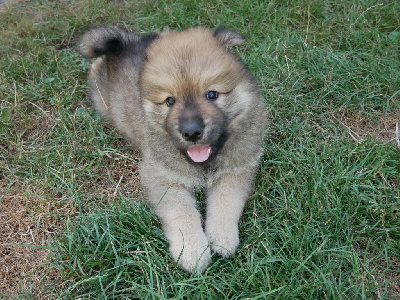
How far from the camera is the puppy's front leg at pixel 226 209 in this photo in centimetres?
228

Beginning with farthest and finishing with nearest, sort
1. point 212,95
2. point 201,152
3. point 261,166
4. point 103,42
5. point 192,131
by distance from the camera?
point 103,42, point 261,166, point 201,152, point 212,95, point 192,131

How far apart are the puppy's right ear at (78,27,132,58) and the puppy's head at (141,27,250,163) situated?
0.80 meters

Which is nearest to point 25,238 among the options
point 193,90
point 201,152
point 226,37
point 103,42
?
point 201,152

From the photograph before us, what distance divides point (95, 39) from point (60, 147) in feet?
2.69

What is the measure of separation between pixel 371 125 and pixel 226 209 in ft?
4.61

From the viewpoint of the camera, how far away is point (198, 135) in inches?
84.7

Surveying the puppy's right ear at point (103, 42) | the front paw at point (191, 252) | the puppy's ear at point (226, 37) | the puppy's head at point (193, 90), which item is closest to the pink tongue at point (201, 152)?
the puppy's head at point (193, 90)

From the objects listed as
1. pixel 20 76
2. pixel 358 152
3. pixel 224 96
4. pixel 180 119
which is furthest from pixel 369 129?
pixel 20 76

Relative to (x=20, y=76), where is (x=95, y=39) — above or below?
above

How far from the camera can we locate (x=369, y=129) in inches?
122

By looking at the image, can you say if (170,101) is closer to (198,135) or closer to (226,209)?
(198,135)

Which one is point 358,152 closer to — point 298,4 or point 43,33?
point 298,4

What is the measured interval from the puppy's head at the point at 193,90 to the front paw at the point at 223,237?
0.37 meters

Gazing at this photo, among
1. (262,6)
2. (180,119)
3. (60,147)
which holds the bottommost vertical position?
(60,147)
